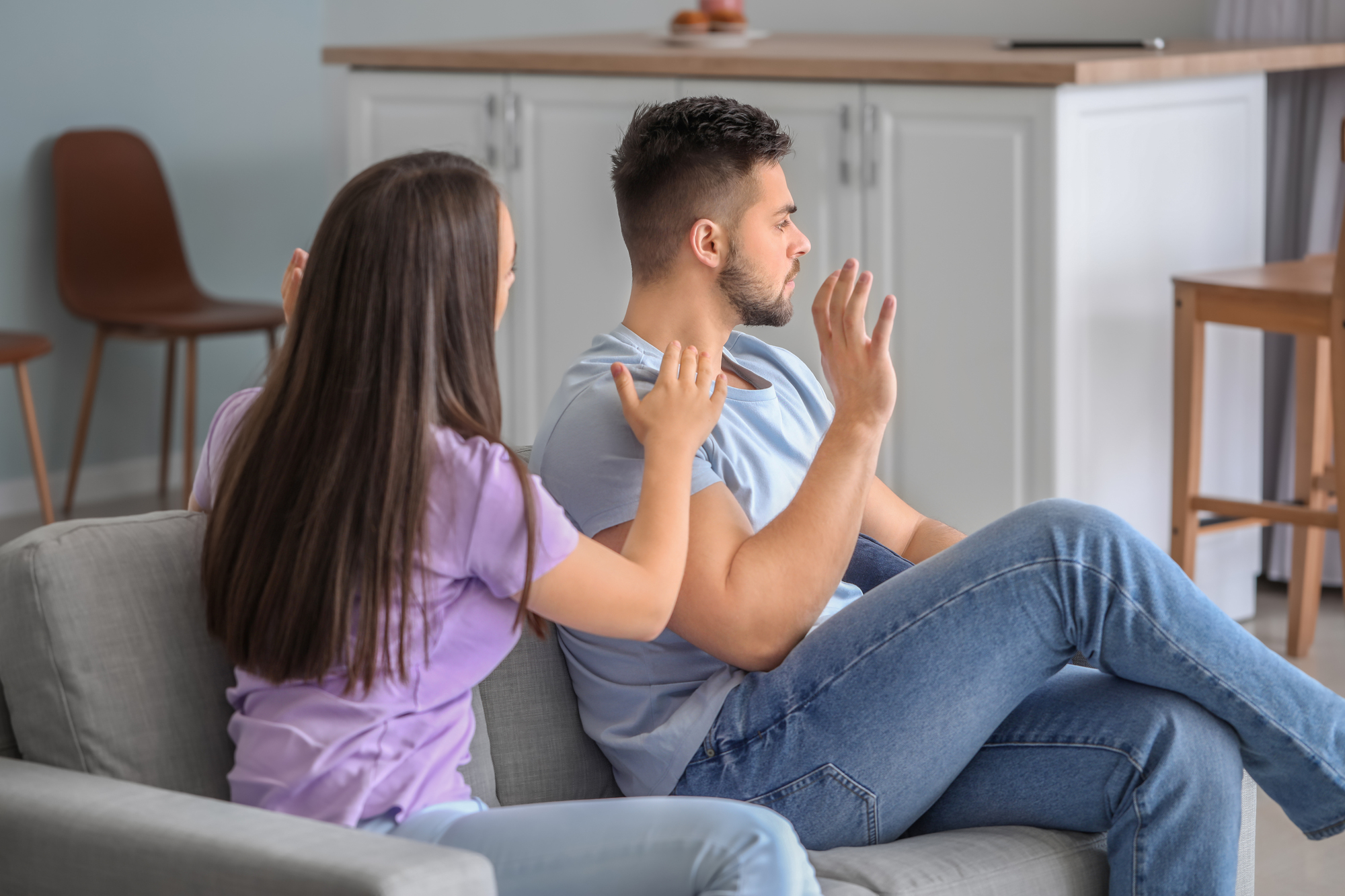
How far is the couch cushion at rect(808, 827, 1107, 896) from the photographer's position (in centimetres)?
139

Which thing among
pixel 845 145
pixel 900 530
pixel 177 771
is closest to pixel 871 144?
pixel 845 145

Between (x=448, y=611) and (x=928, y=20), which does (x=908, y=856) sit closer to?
(x=448, y=611)

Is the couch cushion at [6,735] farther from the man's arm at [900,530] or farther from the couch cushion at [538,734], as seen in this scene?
the man's arm at [900,530]

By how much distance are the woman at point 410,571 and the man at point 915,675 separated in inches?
8.9

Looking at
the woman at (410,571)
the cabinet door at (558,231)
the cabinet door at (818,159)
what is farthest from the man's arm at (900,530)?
the cabinet door at (558,231)

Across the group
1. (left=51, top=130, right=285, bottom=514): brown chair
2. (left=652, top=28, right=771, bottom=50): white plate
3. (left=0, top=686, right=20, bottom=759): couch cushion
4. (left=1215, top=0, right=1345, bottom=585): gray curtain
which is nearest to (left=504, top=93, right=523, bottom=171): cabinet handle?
(left=652, top=28, right=771, bottom=50): white plate

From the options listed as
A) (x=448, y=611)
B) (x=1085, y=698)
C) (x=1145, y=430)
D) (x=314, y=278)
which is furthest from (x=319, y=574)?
(x=1145, y=430)

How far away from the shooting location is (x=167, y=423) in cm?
454

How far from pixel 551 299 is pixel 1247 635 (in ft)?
7.81

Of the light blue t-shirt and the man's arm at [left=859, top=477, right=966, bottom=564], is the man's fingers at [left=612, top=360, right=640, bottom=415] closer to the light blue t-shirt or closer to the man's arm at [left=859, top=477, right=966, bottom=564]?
the light blue t-shirt

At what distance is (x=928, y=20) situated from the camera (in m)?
4.27

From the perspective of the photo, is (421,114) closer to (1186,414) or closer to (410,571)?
(1186,414)

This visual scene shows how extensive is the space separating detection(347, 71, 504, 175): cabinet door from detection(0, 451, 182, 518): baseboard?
1354mm

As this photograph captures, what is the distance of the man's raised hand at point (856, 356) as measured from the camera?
156 cm
